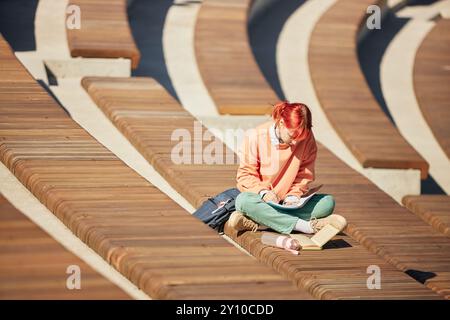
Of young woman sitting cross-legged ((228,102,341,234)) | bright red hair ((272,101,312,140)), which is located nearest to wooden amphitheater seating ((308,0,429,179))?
young woman sitting cross-legged ((228,102,341,234))

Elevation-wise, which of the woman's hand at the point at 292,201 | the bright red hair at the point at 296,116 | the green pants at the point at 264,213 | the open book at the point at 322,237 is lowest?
the open book at the point at 322,237

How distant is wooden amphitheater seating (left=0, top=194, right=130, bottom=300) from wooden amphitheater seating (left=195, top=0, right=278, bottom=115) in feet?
16.0

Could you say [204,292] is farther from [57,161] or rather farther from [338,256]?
[57,161]

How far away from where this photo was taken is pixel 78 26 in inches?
545

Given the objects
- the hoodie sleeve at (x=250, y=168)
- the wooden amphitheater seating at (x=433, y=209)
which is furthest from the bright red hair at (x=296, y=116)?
the wooden amphitheater seating at (x=433, y=209)

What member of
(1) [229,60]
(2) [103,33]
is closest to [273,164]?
(2) [103,33]

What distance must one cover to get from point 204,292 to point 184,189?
2734mm

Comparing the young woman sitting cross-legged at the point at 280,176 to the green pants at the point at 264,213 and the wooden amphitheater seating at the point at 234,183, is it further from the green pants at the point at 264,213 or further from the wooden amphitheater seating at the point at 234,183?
the wooden amphitheater seating at the point at 234,183

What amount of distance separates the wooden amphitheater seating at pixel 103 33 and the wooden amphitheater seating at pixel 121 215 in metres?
2.74

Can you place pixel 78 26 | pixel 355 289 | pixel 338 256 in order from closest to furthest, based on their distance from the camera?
pixel 355 289 < pixel 338 256 < pixel 78 26

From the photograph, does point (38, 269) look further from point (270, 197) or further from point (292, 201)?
point (292, 201)

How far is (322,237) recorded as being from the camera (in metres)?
8.10

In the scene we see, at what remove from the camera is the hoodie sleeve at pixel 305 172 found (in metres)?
8.61

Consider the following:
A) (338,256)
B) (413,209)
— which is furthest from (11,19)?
(338,256)
